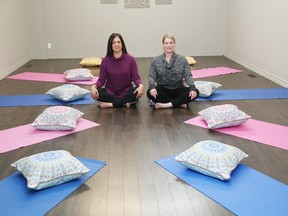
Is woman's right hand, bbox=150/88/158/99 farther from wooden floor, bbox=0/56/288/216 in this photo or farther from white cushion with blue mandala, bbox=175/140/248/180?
white cushion with blue mandala, bbox=175/140/248/180

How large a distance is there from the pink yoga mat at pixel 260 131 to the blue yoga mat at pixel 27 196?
1458mm

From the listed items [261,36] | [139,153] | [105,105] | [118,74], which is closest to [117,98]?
[105,105]

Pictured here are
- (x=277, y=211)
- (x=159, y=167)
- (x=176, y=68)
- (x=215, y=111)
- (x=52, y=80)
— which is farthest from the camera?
(x=52, y=80)

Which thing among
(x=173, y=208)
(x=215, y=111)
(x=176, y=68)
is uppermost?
(x=176, y=68)

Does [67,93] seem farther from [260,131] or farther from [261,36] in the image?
[261,36]

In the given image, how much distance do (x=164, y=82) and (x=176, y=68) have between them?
0.76ft

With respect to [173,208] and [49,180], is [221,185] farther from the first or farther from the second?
[49,180]

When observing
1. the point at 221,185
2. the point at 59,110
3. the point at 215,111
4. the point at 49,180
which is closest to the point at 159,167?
the point at 221,185

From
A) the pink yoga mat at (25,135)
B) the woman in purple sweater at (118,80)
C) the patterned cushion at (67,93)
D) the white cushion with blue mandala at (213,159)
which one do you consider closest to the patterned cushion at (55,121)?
the pink yoga mat at (25,135)

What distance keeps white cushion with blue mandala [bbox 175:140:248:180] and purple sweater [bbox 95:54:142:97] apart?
5.62 feet

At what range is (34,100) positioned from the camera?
4.33m

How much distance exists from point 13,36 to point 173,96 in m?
3.96

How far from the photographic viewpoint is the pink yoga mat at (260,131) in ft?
9.71

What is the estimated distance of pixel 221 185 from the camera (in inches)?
88.0
